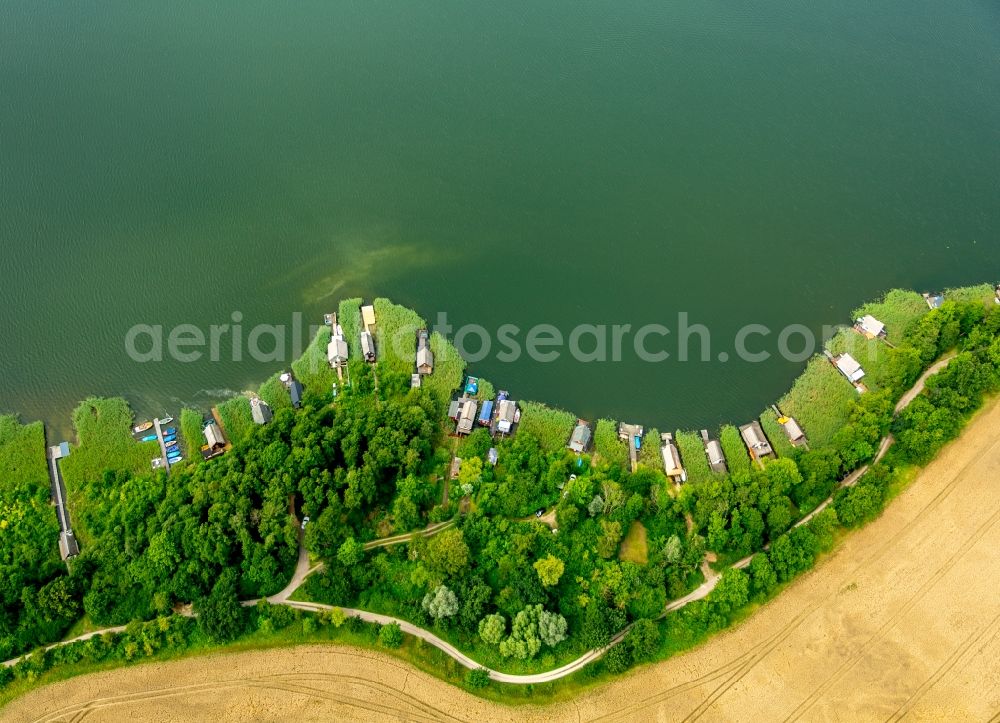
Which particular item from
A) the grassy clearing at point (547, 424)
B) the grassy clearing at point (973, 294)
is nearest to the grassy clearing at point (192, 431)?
the grassy clearing at point (547, 424)

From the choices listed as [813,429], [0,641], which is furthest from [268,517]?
[813,429]

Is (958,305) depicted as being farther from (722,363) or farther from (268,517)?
(268,517)

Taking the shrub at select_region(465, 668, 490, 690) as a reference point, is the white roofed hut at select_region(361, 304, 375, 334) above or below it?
above

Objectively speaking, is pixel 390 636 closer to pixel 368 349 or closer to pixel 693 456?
pixel 368 349

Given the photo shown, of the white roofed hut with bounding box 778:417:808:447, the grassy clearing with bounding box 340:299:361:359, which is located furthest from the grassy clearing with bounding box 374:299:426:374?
the white roofed hut with bounding box 778:417:808:447

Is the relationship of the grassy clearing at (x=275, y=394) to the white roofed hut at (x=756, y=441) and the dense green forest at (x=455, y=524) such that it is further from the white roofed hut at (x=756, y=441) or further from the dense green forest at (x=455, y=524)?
the white roofed hut at (x=756, y=441)

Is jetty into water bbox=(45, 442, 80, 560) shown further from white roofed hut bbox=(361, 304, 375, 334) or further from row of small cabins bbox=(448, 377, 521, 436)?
row of small cabins bbox=(448, 377, 521, 436)
